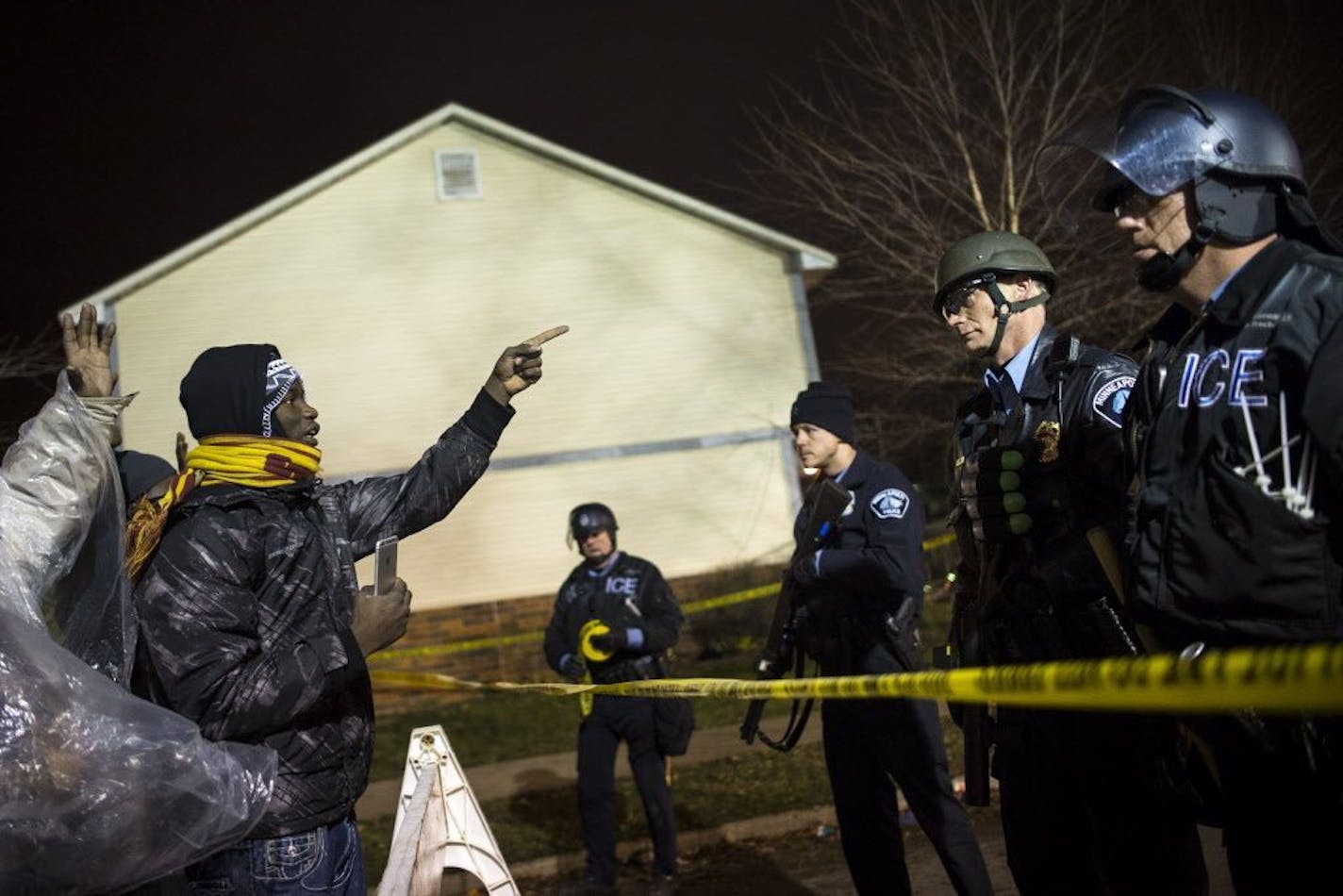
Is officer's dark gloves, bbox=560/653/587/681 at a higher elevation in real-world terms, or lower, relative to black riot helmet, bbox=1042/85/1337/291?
lower

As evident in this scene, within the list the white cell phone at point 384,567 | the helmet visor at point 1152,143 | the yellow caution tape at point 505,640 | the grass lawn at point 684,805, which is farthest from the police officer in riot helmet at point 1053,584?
the yellow caution tape at point 505,640

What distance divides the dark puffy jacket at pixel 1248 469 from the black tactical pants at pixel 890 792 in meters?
2.37

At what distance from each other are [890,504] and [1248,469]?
291 cm

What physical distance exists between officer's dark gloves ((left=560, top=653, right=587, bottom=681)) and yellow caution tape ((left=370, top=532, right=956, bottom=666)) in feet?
29.1

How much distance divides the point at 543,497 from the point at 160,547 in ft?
50.4

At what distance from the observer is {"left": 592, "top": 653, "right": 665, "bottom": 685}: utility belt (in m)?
7.06

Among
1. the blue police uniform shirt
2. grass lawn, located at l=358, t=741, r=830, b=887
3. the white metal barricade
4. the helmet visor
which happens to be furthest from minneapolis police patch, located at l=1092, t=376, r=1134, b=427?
grass lawn, located at l=358, t=741, r=830, b=887

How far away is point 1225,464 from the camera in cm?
231

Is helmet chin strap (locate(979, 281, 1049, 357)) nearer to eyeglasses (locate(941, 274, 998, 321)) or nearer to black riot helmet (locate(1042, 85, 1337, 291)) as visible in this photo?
eyeglasses (locate(941, 274, 998, 321))

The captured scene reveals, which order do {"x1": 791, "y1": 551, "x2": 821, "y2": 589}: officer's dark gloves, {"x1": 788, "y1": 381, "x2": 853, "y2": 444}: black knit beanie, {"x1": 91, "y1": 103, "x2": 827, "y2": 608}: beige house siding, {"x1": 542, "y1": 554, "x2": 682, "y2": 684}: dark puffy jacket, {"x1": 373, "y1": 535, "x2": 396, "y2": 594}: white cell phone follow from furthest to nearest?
1. {"x1": 91, "y1": 103, "x2": 827, "y2": 608}: beige house siding
2. {"x1": 542, "y1": 554, "x2": 682, "y2": 684}: dark puffy jacket
3. {"x1": 788, "y1": 381, "x2": 853, "y2": 444}: black knit beanie
4. {"x1": 791, "y1": 551, "x2": 821, "y2": 589}: officer's dark gloves
5. {"x1": 373, "y1": 535, "x2": 396, "y2": 594}: white cell phone

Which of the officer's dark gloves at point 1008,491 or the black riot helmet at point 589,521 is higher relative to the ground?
the officer's dark gloves at point 1008,491

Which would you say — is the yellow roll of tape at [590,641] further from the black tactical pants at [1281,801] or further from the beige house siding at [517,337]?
the beige house siding at [517,337]

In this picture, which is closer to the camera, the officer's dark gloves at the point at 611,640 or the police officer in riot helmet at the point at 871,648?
the police officer in riot helmet at the point at 871,648

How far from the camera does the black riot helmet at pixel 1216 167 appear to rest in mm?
2561
